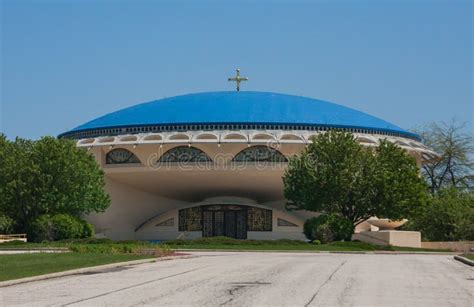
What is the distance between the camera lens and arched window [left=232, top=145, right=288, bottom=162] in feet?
219

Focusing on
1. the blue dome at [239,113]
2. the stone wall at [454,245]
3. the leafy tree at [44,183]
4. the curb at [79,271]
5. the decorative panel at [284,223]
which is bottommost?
the stone wall at [454,245]

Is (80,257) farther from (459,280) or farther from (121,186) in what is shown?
(121,186)

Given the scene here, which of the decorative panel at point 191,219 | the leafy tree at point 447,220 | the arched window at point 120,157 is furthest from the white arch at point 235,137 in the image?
the leafy tree at point 447,220

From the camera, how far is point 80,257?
1259 inches

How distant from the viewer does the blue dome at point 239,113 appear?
6869 cm

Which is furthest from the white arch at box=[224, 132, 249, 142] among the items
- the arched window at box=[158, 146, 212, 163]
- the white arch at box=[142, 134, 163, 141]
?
the white arch at box=[142, 134, 163, 141]

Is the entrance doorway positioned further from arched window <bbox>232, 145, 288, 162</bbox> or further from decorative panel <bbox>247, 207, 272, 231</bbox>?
arched window <bbox>232, 145, 288, 162</bbox>

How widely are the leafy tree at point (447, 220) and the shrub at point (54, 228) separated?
25069mm

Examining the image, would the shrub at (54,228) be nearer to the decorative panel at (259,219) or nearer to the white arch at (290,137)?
the white arch at (290,137)

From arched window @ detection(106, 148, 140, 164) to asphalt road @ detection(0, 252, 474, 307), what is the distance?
41.8 m

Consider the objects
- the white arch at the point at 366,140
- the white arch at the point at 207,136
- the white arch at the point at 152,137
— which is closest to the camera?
the white arch at the point at 207,136

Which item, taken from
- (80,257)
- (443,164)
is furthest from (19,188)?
(443,164)

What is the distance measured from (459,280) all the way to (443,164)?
69.9 m

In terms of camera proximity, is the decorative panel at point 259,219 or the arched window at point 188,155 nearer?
the arched window at point 188,155
